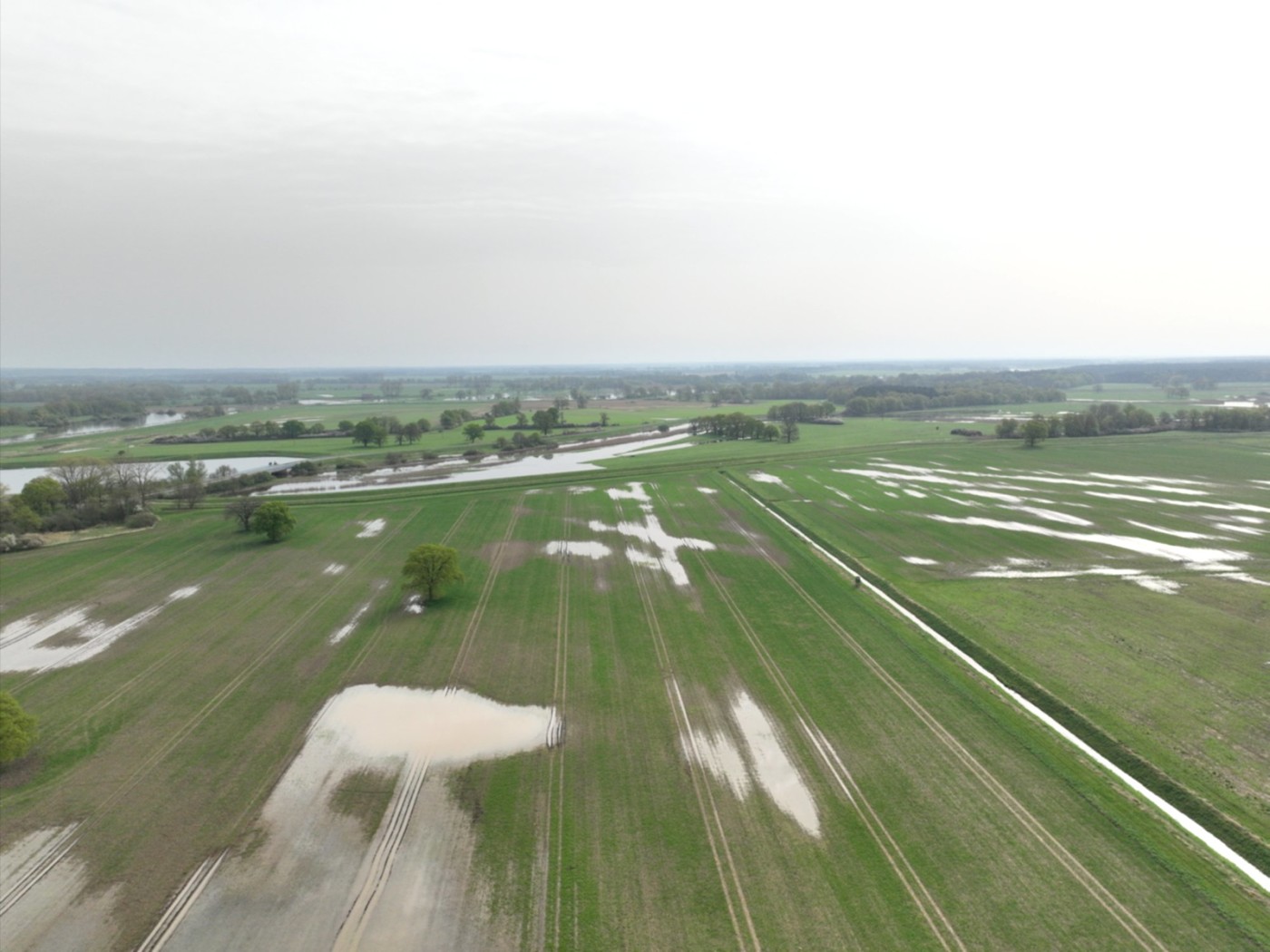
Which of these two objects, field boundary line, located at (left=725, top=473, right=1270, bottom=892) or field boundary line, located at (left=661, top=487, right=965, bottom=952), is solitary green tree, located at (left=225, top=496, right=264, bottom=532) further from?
field boundary line, located at (left=725, top=473, right=1270, bottom=892)

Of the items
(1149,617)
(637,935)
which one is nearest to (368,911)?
(637,935)

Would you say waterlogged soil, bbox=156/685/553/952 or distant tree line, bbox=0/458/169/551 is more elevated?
distant tree line, bbox=0/458/169/551

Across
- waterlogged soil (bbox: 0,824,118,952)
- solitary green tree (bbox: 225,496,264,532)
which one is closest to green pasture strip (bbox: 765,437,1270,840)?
waterlogged soil (bbox: 0,824,118,952)

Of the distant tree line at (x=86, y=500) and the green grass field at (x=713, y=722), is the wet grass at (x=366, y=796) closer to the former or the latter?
the green grass field at (x=713, y=722)

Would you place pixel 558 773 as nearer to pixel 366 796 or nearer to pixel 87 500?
pixel 366 796

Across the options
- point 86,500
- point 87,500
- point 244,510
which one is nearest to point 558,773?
point 244,510

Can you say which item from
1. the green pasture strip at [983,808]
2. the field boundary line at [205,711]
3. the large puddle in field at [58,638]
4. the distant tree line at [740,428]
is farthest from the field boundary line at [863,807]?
the distant tree line at [740,428]
